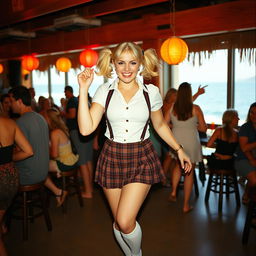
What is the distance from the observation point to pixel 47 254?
9.52ft

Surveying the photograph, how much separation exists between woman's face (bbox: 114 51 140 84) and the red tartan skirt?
429mm

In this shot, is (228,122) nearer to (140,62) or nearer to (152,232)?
(152,232)

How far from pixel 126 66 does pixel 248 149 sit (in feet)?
6.87

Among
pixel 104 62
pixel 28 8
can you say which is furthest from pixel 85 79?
pixel 28 8

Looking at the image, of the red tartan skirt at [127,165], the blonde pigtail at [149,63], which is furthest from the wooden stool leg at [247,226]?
the blonde pigtail at [149,63]

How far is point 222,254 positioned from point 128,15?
19.7ft

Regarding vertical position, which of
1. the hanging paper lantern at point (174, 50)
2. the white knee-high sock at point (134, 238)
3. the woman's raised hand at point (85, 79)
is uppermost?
the hanging paper lantern at point (174, 50)

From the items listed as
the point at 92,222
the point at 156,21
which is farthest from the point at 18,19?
the point at 92,222

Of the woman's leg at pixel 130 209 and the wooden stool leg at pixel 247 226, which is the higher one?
the woman's leg at pixel 130 209

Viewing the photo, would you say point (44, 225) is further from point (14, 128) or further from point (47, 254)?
point (14, 128)

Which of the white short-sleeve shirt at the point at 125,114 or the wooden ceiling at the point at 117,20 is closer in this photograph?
the white short-sleeve shirt at the point at 125,114

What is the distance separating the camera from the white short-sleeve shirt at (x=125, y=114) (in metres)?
2.08

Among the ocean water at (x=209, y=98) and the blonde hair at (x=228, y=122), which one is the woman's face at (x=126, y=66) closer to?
the blonde hair at (x=228, y=122)

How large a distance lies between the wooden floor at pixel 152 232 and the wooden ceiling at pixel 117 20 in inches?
95.6
